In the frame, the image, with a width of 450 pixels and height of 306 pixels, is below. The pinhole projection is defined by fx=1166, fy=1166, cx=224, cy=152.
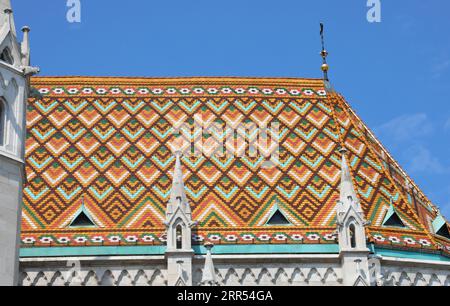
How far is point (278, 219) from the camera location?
2475 cm

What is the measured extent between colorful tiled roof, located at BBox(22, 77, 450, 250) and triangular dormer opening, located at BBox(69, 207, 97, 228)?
186 mm

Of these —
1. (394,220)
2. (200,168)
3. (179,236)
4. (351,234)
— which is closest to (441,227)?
(394,220)

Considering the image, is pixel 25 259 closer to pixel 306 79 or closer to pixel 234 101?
pixel 234 101

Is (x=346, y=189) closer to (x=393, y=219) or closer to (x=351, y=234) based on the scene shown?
(x=351, y=234)

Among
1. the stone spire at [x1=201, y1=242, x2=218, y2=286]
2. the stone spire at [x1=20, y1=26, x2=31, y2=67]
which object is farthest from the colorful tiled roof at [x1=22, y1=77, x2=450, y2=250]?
the stone spire at [x1=20, y1=26, x2=31, y2=67]

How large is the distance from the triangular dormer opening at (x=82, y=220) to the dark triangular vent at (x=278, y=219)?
12.2ft

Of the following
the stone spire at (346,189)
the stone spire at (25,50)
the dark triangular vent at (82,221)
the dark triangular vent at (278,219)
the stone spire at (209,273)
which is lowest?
the stone spire at (209,273)

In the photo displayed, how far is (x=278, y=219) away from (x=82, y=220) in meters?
4.13

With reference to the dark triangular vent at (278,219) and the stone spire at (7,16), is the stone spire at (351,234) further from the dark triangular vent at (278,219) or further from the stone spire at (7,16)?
the stone spire at (7,16)

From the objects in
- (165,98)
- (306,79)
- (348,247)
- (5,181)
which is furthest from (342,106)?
(5,181)

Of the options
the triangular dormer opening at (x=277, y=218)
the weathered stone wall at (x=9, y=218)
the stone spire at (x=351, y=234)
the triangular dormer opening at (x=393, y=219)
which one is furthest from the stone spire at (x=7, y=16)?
the triangular dormer opening at (x=393, y=219)

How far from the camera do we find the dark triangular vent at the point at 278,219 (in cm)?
2466

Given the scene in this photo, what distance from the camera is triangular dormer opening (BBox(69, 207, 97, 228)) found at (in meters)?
24.3
